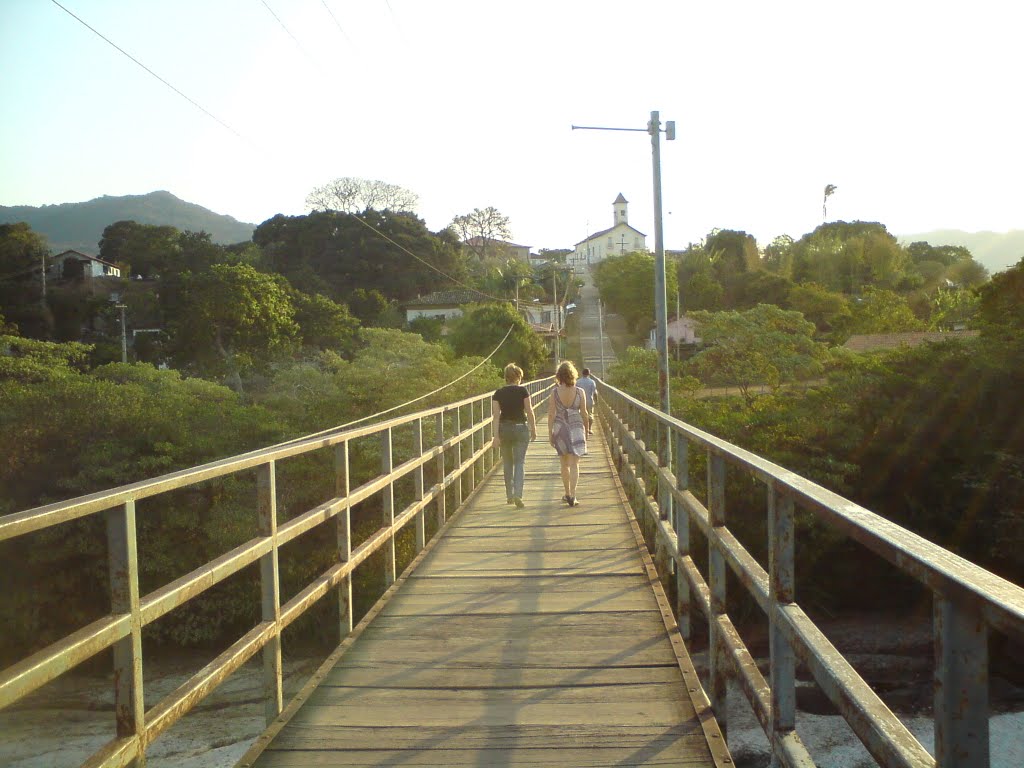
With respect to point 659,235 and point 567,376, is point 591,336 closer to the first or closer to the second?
point 659,235

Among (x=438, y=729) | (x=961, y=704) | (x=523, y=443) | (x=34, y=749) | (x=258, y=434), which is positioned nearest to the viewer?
(x=961, y=704)

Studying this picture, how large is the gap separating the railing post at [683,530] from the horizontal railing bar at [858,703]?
2.10 metres

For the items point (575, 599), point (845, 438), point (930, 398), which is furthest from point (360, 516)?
point (575, 599)

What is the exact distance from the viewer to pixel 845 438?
24969 millimetres

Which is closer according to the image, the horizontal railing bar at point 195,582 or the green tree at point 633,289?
the horizontal railing bar at point 195,582

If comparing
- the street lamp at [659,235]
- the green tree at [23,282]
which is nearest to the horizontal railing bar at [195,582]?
the street lamp at [659,235]

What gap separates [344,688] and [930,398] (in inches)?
901

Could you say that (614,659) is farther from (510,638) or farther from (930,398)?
(930,398)

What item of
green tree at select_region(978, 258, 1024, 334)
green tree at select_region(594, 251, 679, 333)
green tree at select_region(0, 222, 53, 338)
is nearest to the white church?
green tree at select_region(594, 251, 679, 333)

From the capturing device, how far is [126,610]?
2527 mm

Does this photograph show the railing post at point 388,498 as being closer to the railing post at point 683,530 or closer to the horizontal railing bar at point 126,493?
the horizontal railing bar at point 126,493

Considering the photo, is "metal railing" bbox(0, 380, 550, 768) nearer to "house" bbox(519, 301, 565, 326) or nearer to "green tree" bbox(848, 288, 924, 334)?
"green tree" bbox(848, 288, 924, 334)

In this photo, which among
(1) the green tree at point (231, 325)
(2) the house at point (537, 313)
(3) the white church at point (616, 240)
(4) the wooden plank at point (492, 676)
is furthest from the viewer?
(3) the white church at point (616, 240)

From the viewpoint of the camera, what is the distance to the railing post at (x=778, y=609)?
104 inches
